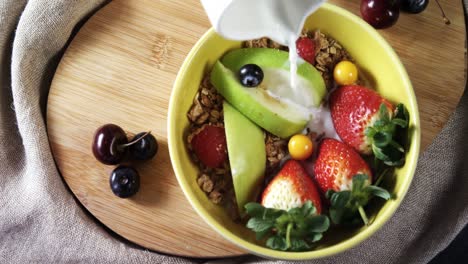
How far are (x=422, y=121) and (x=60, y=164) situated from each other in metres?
0.63

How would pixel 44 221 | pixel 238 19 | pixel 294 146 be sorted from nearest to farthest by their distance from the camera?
pixel 238 19 → pixel 294 146 → pixel 44 221

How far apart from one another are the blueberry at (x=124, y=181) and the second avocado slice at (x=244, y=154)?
0.17m

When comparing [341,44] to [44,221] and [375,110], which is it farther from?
[44,221]

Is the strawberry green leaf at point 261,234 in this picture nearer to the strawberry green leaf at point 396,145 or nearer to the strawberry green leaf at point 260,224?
the strawberry green leaf at point 260,224

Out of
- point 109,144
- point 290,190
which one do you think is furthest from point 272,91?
point 109,144

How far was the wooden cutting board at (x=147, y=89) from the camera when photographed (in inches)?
37.3

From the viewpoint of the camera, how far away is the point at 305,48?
932mm

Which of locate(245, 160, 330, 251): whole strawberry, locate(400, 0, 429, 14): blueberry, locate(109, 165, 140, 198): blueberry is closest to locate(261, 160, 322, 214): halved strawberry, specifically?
locate(245, 160, 330, 251): whole strawberry

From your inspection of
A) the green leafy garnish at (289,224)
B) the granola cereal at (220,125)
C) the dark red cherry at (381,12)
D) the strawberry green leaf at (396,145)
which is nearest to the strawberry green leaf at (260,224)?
the green leafy garnish at (289,224)

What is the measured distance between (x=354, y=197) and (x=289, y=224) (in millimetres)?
112

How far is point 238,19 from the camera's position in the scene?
0.80 metres

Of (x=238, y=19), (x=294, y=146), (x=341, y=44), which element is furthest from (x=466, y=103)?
(x=238, y=19)

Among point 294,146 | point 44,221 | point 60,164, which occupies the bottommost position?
point 44,221

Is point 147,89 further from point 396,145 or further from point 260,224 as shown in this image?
point 396,145
